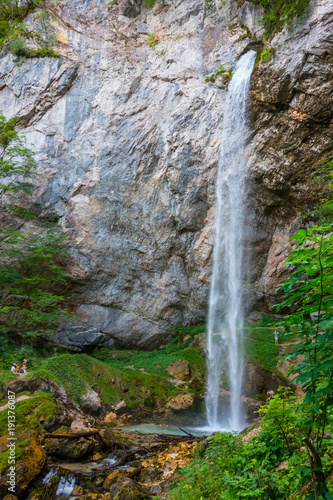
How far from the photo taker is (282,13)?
44.2 ft

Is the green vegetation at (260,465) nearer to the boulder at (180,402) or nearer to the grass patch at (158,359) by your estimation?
the boulder at (180,402)

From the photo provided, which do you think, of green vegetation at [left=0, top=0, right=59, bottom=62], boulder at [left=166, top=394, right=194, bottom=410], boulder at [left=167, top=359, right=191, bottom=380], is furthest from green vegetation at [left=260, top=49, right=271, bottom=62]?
boulder at [left=166, top=394, right=194, bottom=410]

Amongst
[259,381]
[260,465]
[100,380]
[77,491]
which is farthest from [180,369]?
[260,465]

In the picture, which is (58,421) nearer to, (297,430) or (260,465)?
(260,465)

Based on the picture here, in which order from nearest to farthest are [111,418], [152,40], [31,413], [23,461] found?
[23,461] → [31,413] → [111,418] → [152,40]

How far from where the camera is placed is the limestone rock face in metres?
15.4

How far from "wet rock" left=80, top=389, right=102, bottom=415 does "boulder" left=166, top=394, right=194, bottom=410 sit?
2.72 meters

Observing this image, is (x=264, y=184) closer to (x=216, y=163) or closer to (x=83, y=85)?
(x=216, y=163)

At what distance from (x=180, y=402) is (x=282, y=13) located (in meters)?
16.9

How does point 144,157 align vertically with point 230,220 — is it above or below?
above

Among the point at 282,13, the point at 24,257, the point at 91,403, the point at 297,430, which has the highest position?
the point at 282,13

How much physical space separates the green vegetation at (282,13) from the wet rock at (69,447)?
16714 millimetres

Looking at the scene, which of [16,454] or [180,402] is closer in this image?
[16,454]

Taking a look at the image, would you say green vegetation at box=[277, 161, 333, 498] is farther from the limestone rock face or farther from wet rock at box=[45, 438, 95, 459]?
the limestone rock face
